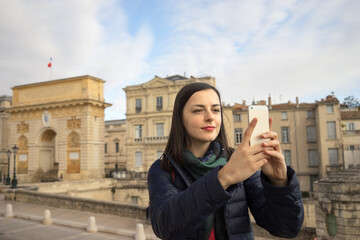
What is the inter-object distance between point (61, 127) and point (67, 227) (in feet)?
59.7

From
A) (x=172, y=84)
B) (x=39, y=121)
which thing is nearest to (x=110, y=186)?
(x=39, y=121)

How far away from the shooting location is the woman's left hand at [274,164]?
4.27 feet

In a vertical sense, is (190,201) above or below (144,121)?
below

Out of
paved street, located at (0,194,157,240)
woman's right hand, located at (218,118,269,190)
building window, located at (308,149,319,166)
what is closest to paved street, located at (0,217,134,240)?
paved street, located at (0,194,157,240)

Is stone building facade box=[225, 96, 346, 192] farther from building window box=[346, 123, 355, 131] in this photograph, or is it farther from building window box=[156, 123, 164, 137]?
building window box=[156, 123, 164, 137]

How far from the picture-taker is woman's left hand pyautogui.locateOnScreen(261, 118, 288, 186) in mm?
1303

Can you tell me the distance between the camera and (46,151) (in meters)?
28.8

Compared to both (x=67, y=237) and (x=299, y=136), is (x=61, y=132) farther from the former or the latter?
(x=299, y=136)

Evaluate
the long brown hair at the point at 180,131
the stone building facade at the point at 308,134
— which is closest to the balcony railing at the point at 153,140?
the stone building facade at the point at 308,134

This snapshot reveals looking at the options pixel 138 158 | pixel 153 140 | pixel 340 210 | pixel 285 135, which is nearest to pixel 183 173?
pixel 340 210

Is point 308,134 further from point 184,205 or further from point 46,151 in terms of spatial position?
point 184,205

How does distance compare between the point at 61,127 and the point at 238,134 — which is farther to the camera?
the point at 238,134

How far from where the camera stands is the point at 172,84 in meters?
30.1

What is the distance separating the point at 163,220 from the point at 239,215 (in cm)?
47
